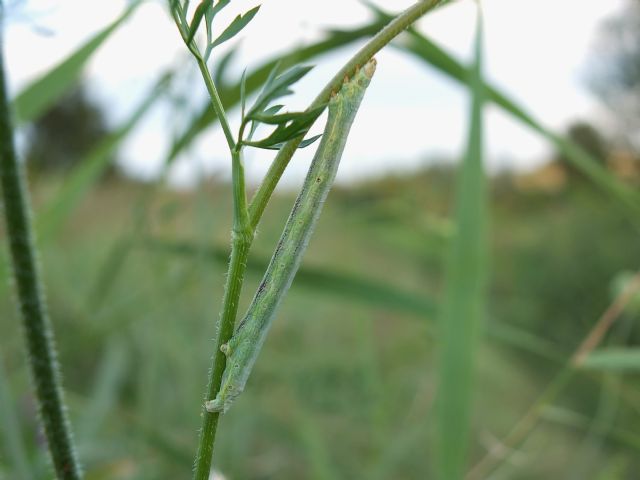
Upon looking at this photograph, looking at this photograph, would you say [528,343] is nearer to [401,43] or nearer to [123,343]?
[401,43]

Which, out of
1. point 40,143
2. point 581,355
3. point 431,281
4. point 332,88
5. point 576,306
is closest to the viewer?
point 332,88

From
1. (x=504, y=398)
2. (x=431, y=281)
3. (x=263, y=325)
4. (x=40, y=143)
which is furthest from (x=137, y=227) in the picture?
(x=40, y=143)

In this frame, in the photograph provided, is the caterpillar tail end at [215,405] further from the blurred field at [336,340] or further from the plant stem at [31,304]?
the blurred field at [336,340]

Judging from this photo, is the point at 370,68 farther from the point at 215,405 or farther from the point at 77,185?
the point at 77,185

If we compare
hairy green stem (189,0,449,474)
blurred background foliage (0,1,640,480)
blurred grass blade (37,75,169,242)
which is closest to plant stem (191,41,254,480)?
hairy green stem (189,0,449,474)

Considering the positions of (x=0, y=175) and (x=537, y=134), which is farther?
(x=537, y=134)

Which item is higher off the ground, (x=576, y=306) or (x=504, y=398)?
(x=576, y=306)

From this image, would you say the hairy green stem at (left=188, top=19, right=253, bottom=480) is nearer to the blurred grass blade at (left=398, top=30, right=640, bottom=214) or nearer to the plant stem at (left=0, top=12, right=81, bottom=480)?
the plant stem at (left=0, top=12, right=81, bottom=480)
